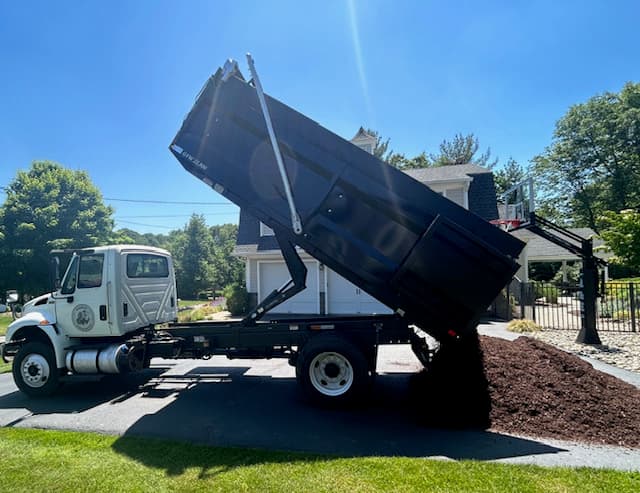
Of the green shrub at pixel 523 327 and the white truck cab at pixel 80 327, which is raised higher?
the white truck cab at pixel 80 327

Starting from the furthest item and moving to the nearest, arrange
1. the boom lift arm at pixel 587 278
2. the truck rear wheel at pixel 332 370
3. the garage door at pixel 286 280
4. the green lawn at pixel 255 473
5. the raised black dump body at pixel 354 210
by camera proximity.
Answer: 1. the garage door at pixel 286 280
2. the boom lift arm at pixel 587 278
3. the truck rear wheel at pixel 332 370
4. the raised black dump body at pixel 354 210
5. the green lawn at pixel 255 473

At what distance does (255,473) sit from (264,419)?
4.73 feet

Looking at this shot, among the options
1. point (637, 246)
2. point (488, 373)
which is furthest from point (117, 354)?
point (637, 246)

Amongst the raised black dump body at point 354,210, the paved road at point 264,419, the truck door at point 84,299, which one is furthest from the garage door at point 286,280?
the raised black dump body at point 354,210

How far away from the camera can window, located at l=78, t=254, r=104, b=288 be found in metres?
6.02

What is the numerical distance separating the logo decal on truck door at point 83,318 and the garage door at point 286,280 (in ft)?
31.1

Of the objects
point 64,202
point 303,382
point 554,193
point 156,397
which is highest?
point 554,193

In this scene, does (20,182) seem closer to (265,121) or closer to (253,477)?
(265,121)

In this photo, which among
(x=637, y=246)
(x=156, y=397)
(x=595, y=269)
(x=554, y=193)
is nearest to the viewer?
(x=156, y=397)

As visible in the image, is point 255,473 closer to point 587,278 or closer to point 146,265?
point 146,265

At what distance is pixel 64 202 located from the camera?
69.9 feet

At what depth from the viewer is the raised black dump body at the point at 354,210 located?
444 cm

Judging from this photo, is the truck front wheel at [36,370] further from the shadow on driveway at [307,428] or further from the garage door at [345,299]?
the garage door at [345,299]

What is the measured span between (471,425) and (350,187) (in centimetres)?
329
